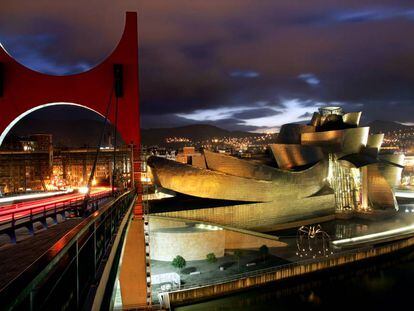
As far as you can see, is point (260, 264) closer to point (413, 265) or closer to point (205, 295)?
point (205, 295)

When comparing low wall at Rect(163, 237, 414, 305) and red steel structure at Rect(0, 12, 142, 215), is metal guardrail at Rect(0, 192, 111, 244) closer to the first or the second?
red steel structure at Rect(0, 12, 142, 215)

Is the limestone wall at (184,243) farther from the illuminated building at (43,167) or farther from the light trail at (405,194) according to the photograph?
the light trail at (405,194)

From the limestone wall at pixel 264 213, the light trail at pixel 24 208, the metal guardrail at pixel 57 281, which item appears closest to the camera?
the metal guardrail at pixel 57 281

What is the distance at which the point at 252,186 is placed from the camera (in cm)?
1883

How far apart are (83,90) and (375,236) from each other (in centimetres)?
1598

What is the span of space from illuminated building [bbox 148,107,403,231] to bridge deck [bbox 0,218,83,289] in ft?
39.1

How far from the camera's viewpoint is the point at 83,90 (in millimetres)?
10336

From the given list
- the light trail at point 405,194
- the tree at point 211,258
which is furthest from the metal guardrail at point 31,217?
the light trail at point 405,194

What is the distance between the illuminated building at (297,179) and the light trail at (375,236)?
313 cm

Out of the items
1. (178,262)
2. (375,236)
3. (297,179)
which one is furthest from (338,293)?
(297,179)

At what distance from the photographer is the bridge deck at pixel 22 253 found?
2466 millimetres

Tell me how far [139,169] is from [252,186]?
9354 millimetres

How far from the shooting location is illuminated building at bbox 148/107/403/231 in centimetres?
1809

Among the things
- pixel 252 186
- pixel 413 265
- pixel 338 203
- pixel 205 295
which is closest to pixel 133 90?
pixel 205 295
